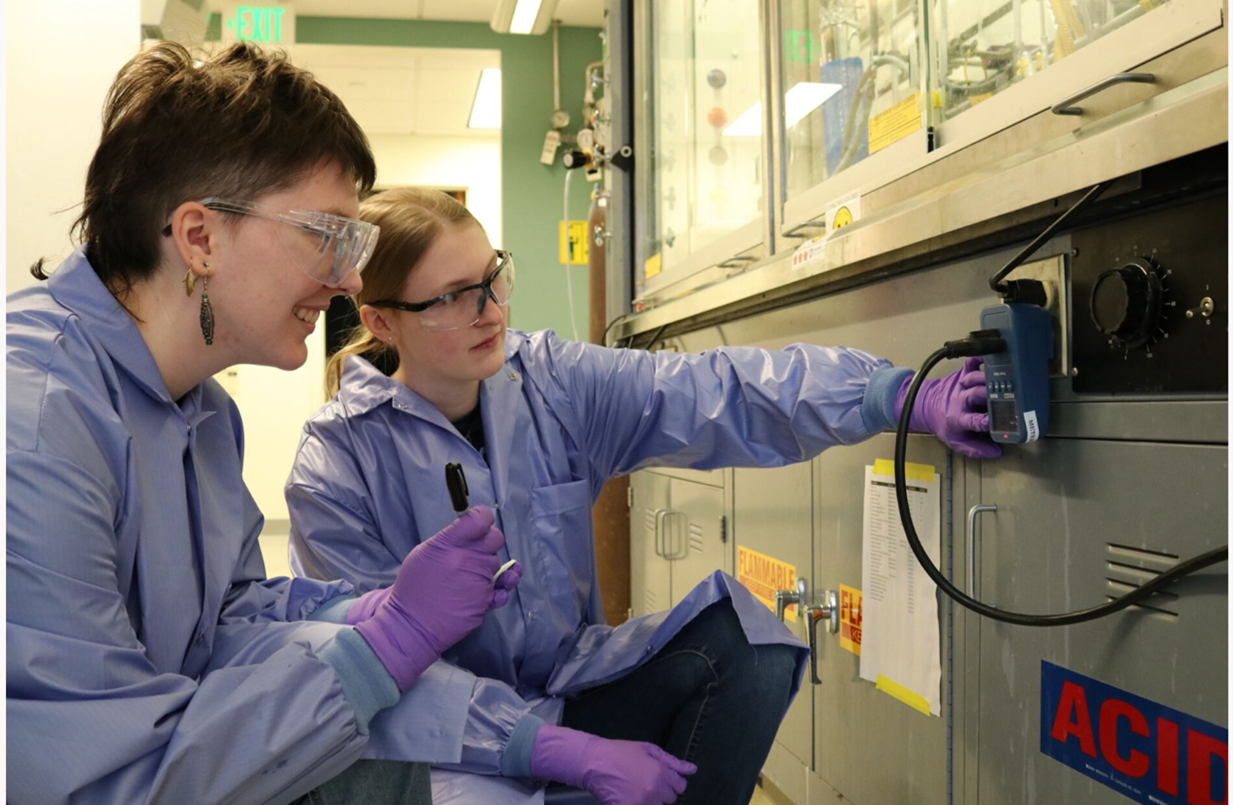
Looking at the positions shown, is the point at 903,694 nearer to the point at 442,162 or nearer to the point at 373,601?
the point at 373,601

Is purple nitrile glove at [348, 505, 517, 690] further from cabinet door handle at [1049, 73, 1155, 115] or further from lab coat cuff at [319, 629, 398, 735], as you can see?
cabinet door handle at [1049, 73, 1155, 115]

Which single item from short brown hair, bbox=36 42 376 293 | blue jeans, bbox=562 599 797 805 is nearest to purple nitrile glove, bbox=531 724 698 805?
blue jeans, bbox=562 599 797 805

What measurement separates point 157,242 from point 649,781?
0.85m

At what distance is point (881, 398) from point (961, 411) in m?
0.14

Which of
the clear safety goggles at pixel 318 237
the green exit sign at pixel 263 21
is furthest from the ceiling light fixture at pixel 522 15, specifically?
the clear safety goggles at pixel 318 237

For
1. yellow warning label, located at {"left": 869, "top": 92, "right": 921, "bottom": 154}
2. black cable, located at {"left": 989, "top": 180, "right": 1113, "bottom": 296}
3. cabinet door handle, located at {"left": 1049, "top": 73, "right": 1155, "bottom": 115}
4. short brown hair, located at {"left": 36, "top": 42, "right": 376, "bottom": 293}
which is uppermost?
yellow warning label, located at {"left": 869, "top": 92, "right": 921, "bottom": 154}

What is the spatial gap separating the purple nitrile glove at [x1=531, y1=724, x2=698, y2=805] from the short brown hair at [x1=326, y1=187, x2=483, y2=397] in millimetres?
725

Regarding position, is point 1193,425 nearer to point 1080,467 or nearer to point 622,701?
point 1080,467

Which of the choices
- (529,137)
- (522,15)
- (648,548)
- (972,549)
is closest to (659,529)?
(648,548)

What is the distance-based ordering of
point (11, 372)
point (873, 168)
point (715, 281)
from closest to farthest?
point (11, 372), point (873, 168), point (715, 281)

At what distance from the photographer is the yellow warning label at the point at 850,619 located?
167cm

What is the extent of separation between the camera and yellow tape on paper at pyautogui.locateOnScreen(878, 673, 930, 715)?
1464 millimetres

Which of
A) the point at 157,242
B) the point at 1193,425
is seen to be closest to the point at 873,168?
the point at 1193,425

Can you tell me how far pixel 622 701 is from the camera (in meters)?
1.48
